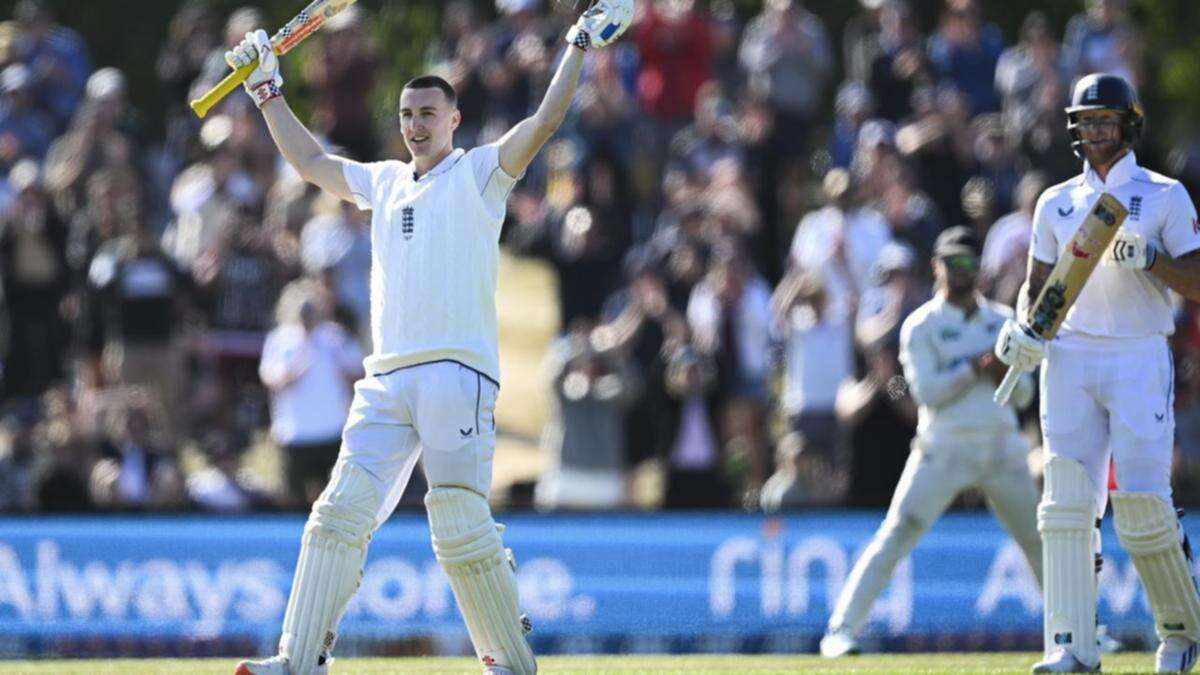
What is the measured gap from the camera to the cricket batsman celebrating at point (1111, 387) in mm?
9867

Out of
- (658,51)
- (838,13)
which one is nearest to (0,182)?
(658,51)

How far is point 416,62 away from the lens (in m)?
Answer: 26.6

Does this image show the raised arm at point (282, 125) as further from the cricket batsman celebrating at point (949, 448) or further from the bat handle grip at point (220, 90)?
the cricket batsman celebrating at point (949, 448)

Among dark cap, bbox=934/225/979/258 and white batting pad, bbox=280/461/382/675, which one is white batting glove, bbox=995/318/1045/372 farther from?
white batting pad, bbox=280/461/382/675

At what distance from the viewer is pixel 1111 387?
995cm

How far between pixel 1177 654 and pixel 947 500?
8.56ft

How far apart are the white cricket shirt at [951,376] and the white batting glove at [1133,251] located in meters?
2.60

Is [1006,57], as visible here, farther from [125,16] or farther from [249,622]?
[125,16]

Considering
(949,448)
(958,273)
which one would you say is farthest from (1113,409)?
(958,273)

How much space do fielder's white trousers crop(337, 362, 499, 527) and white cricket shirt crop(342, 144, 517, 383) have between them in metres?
0.08

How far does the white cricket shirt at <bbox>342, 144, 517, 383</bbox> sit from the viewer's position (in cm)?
912

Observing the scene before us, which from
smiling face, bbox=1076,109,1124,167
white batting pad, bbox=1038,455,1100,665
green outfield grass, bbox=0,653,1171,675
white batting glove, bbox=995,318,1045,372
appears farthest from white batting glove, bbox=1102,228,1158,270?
green outfield grass, bbox=0,653,1171,675

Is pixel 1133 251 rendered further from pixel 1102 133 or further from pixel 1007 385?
pixel 1007 385

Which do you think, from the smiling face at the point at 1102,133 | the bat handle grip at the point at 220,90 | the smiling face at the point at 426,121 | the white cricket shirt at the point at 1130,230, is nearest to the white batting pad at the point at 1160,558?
the white cricket shirt at the point at 1130,230
